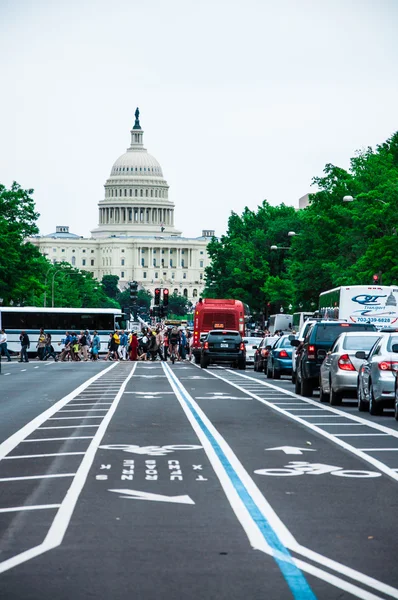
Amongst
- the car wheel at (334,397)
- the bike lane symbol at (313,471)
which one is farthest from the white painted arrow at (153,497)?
the car wheel at (334,397)

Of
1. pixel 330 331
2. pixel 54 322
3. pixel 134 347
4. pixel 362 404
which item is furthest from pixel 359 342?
pixel 54 322

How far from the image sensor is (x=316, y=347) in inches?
1236

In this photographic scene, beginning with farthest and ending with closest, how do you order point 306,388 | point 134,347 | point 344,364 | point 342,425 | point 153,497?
point 134,347
point 306,388
point 344,364
point 342,425
point 153,497

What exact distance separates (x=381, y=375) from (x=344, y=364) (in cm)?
357

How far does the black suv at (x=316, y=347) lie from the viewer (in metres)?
31.3

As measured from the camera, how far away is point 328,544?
9.40m

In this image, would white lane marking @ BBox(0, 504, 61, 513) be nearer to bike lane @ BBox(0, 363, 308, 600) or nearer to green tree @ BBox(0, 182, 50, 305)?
bike lane @ BBox(0, 363, 308, 600)

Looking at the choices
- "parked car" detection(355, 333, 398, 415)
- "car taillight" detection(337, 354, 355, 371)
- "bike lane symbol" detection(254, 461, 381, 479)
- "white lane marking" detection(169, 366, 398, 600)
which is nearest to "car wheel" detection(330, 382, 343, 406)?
"car taillight" detection(337, 354, 355, 371)

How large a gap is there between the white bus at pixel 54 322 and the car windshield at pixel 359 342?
203 feet

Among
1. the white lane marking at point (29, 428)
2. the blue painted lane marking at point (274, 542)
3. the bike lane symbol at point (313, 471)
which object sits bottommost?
the blue painted lane marking at point (274, 542)

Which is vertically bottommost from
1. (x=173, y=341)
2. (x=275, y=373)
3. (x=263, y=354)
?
(x=275, y=373)

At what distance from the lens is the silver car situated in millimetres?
27047

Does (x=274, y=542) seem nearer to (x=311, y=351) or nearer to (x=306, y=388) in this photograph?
(x=311, y=351)

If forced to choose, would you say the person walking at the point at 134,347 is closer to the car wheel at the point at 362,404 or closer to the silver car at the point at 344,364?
the silver car at the point at 344,364
